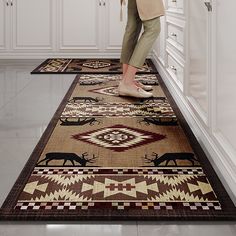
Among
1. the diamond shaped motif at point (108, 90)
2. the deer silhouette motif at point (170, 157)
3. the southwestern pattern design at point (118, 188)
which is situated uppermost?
the diamond shaped motif at point (108, 90)

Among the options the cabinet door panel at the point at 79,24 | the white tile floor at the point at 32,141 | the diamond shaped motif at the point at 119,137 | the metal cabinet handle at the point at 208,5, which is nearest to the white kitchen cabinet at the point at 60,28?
the cabinet door panel at the point at 79,24

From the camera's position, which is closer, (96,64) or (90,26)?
(96,64)

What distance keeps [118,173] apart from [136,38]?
176 centimetres

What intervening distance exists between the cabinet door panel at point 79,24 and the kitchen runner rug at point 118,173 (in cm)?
281

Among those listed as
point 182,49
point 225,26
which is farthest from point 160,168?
point 182,49

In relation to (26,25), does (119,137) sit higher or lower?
lower

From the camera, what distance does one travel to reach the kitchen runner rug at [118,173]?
4.50 feet

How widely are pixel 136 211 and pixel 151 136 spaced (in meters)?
0.85

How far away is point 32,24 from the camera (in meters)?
5.34

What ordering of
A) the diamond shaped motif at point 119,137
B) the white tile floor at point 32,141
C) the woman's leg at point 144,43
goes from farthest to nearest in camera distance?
the woman's leg at point 144,43 < the diamond shaped motif at point 119,137 < the white tile floor at point 32,141

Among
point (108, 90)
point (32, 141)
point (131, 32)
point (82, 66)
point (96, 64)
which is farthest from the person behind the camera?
point (96, 64)

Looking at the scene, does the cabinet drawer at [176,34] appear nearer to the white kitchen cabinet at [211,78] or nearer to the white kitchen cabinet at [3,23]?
the white kitchen cabinet at [211,78]

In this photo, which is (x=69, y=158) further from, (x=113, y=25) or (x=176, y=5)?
(x=113, y=25)

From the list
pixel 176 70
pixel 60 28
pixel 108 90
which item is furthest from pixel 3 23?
pixel 176 70
